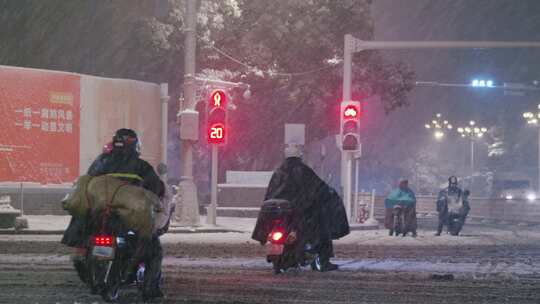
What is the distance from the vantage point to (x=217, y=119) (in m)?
26.6

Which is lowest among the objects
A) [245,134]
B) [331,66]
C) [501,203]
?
[501,203]

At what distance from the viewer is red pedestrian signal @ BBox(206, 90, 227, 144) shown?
26.6 metres

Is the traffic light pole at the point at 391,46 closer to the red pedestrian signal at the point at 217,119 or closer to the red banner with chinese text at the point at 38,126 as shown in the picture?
the red pedestrian signal at the point at 217,119

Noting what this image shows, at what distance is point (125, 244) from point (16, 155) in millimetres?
23134

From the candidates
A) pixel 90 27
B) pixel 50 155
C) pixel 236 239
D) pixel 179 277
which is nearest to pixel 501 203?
pixel 90 27

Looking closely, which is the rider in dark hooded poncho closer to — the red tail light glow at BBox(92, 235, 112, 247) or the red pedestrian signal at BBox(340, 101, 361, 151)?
the red tail light glow at BBox(92, 235, 112, 247)

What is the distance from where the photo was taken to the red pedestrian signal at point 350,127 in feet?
92.4

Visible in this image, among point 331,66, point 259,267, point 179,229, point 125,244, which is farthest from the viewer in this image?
point 331,66

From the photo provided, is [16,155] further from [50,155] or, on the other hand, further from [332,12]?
[332,12]

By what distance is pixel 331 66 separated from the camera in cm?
4566

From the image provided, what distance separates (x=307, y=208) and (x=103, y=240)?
16.5 ft

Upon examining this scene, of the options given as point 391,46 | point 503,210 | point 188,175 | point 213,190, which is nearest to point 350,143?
point 391,46

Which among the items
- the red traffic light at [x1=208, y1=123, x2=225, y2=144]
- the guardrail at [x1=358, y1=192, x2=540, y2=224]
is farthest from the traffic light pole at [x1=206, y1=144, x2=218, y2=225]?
the guardrail at [x1=358, y1=192, x2=540, y2=224]

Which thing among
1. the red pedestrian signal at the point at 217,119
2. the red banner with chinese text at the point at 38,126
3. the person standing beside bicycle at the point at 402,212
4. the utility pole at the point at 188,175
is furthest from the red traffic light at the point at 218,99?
the red banner with chinese text at the point at 38,126
